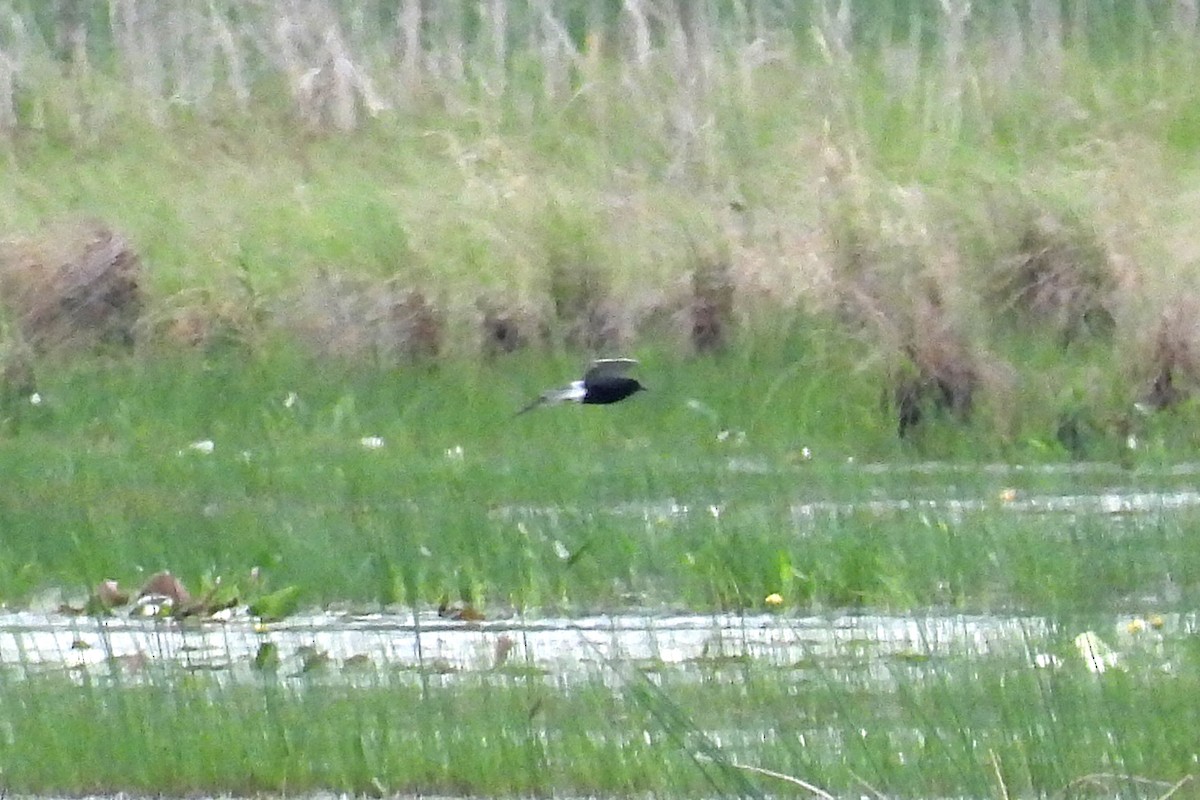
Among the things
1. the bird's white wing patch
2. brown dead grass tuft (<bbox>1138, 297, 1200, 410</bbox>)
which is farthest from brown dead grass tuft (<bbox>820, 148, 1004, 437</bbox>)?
the bird's white wing patch

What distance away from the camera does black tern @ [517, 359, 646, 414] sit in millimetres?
12289

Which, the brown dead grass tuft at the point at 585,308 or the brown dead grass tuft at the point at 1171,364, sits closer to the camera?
the brown dead grass tuft at the point at 1171,364

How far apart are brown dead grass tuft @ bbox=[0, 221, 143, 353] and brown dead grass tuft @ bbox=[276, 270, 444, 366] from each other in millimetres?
1023

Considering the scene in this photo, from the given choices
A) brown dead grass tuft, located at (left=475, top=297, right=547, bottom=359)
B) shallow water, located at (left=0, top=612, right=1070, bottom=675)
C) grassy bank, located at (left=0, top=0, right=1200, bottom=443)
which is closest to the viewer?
shallow water, located at (left=0, top=612, right=1070, bottom=675)

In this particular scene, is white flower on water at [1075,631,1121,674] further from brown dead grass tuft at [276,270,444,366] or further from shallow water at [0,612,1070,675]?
brown dead grass tuft at [276,270,444,366]

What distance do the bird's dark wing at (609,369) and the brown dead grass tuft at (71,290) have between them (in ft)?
11.2

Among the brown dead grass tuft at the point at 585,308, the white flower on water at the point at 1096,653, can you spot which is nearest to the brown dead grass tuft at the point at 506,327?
the brown dead grass tuft at the point at 585,308

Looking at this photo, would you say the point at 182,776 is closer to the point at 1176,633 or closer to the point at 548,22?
the point at 1176,633

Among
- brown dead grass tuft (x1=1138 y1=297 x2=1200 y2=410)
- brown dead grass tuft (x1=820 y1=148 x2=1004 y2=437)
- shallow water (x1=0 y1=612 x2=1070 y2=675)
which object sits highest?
shallow water (x1=0 y1=612 x2=1070 y2=675)

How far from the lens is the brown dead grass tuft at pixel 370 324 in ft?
49.7

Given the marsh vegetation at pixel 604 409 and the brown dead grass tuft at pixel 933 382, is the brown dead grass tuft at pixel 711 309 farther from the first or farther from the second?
the brown dead grass tuft at pixel 933 382

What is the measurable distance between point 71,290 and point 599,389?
468 centimetres

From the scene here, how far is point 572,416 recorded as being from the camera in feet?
43.7

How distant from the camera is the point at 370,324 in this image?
1528 centimetres
